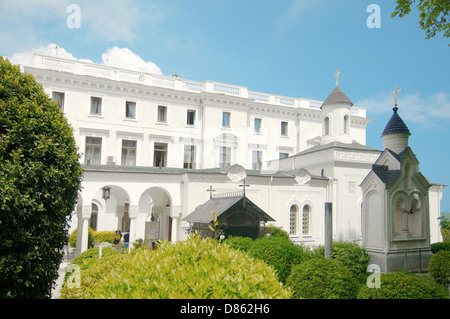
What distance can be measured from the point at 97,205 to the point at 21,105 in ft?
86.9

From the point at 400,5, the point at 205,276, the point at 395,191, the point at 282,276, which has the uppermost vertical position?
the point at 400,5

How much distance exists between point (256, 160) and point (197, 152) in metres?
6.92

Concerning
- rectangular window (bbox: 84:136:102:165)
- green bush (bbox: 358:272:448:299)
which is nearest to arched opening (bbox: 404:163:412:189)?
green bush (bbox: 358:272:448:299)

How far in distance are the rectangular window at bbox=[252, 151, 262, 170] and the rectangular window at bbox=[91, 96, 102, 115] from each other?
16277 mm

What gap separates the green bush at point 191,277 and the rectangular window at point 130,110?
27442mm

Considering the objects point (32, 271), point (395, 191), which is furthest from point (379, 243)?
point (32, 271)

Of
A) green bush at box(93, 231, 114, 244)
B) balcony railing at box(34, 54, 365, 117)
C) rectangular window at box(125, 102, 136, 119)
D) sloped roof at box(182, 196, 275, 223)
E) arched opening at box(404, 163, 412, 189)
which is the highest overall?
balcony railing at box(34, 54, 365, 117)

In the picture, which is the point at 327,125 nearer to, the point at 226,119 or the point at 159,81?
the point at 226,119

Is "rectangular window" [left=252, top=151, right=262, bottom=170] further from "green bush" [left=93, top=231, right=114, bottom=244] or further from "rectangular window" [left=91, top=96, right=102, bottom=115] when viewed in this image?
"rectangular window" [left=91, top=96, right=102, bottom=115]

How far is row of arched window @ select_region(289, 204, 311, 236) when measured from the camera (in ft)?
83.8

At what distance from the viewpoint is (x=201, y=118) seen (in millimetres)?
33594

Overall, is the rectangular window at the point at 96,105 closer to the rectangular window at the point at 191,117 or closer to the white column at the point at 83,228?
the rectangular window at the point at 191,117

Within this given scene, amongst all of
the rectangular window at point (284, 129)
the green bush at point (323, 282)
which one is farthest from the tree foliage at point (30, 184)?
the rectangular window at point (284, 129)

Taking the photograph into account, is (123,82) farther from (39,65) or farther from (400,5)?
(400,5)
